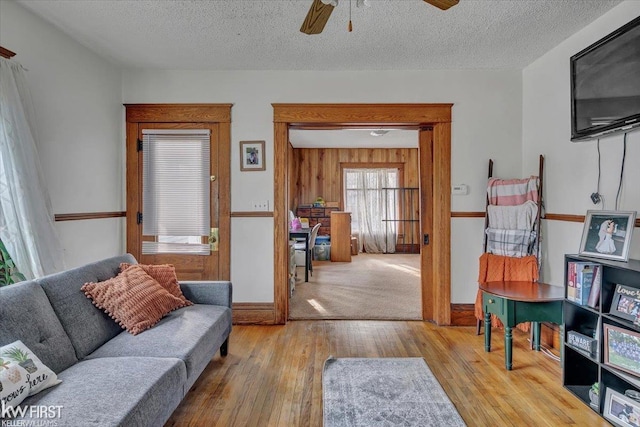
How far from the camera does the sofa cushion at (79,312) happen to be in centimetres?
182

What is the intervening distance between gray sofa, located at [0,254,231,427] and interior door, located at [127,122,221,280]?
3.86 ft

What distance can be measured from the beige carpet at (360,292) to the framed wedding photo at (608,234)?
1804 mm

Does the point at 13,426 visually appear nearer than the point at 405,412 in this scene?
Yes

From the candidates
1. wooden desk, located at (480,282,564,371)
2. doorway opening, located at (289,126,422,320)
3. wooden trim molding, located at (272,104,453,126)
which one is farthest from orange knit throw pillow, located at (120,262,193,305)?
doorway opening, located at (289,126,422,320)

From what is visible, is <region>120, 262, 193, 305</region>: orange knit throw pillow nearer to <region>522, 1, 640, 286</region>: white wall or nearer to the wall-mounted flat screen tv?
<region>522, 1, 640, 286</region>: white wall

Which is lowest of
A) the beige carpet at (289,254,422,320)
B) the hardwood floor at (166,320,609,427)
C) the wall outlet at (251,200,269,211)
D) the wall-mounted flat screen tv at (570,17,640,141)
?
the hardwood floor at (166,320,609,427)

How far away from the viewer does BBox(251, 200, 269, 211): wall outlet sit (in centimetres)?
349

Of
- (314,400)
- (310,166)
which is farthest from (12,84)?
(310,166)

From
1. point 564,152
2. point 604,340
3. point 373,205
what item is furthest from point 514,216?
point 373,205

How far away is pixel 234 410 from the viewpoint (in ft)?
6.61

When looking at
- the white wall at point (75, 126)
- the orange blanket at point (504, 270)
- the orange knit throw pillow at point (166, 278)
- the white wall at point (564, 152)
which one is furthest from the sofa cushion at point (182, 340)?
the white wall at point (564, 152)

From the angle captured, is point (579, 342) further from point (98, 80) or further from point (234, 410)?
point (98, 80)

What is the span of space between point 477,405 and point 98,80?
158 inches

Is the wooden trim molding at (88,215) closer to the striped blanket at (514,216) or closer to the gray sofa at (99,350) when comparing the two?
the gray sofa at (99,350)
